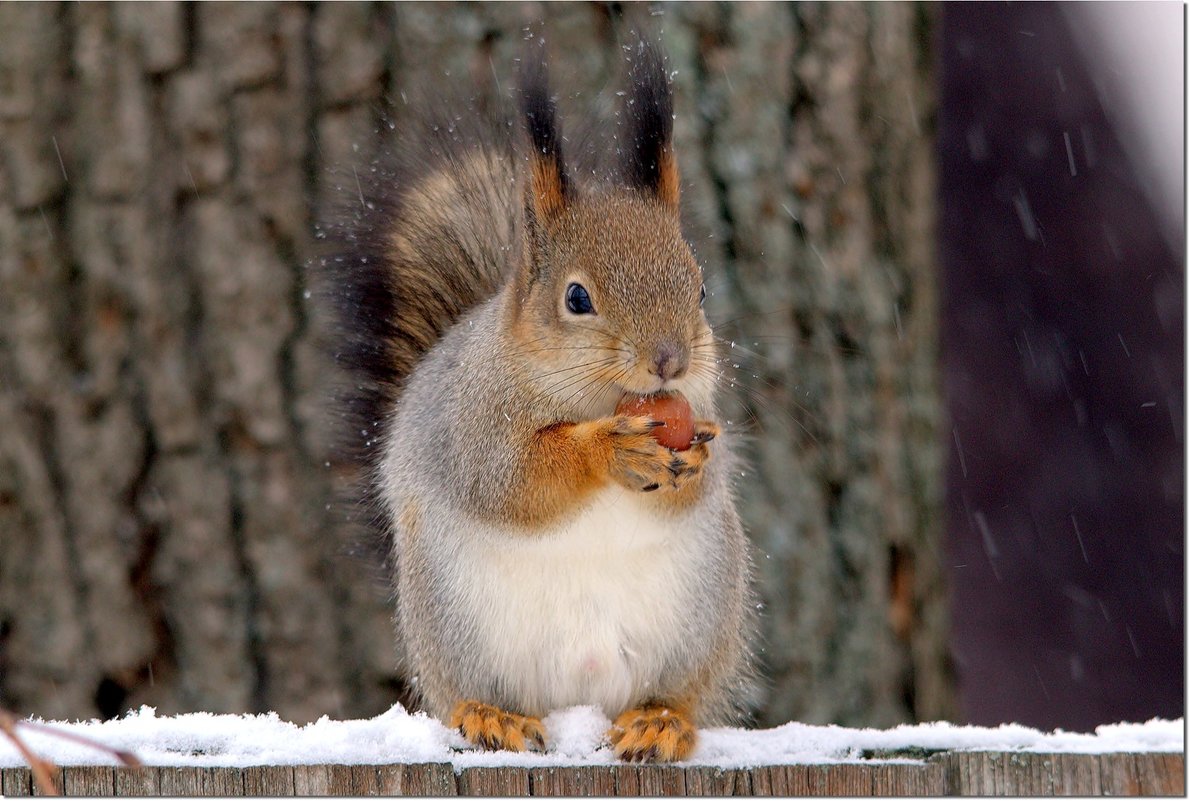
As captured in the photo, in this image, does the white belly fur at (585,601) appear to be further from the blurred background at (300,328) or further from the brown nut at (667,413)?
the blurred background at (300,328)

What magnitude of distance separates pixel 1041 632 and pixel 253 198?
240 cm

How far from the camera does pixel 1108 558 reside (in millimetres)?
3586

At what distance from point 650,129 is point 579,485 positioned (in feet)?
1.32

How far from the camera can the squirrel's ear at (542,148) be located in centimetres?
143

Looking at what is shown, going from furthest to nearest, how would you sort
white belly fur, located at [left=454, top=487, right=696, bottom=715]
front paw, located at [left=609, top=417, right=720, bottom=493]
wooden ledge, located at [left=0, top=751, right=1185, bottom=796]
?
1. white belly fur, located at [left=454, top=487, right=696, bottom=715]
2. front paw, located at [left=609, top=417, right=720, bottom=493]
3. wooden ledge, located at [left=0, top=751, right=1185, bottom=796]

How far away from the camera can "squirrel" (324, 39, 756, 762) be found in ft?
4.73

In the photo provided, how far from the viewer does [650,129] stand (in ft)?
5.10

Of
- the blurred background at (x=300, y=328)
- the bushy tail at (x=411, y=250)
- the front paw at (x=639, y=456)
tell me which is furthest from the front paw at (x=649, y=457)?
the blurred background at (x=300, y=328)

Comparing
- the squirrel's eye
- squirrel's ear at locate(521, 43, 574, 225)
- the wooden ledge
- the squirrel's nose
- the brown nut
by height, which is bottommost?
the wooden ledge

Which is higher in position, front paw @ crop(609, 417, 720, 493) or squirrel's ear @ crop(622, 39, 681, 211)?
squirrel's ear @ crop(622, 39, 681, 211)

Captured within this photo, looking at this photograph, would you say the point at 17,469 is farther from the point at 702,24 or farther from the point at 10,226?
the point at 702,24

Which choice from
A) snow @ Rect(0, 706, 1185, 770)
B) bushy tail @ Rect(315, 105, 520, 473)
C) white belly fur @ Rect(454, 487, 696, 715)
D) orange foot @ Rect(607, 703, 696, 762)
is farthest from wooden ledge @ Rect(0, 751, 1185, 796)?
bushy tail @ Rect(315, 105, 520, 473)

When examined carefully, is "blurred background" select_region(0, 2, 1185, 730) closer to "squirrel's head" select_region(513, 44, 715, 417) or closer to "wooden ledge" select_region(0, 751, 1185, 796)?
"squirrel's head" select_region(513, 44, 715, 417)

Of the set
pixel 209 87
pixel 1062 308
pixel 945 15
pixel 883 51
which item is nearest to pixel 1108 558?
pixel 1062 308
